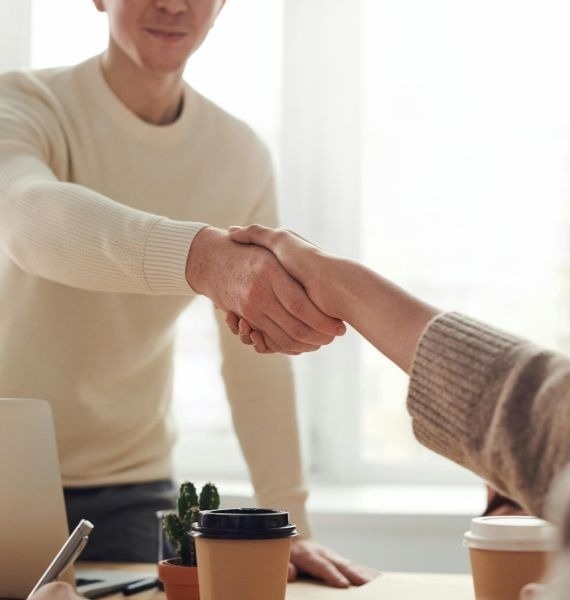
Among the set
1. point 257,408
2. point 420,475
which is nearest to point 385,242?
point 420,475

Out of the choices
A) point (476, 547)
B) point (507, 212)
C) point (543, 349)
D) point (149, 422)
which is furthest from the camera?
point (507, 212)

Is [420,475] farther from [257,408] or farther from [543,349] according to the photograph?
[543,349]

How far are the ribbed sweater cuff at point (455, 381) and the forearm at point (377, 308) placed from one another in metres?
0.11

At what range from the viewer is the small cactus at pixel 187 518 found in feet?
4.01

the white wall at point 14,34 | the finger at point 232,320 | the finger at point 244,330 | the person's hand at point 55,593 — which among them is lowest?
the person's hand at point 55,593

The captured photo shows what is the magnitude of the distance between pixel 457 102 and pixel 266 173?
106cm

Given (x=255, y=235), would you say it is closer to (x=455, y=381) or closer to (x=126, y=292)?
(x=126, y=292)

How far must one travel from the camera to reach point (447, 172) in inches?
114

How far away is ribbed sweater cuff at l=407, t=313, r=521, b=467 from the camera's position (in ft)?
2.78

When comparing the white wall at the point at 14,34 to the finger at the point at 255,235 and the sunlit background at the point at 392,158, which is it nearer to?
the sunlit background at the point at 392,158

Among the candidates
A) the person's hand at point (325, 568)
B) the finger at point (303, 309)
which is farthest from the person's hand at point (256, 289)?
the person's hand at point (325, 568)

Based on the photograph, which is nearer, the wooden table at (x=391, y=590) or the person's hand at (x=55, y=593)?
the person's hand at (x=55, y=593)

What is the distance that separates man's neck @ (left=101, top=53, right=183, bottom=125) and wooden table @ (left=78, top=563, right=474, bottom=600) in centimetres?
93

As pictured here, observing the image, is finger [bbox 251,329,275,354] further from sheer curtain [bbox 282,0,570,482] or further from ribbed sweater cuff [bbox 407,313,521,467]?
sheer curtain [bbox 282,0,570,482]
